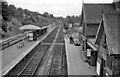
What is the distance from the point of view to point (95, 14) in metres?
22.3

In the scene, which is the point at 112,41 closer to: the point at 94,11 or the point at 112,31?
the point at 112,31

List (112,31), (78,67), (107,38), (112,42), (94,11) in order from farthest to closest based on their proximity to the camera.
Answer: (94,11), (78,67), (112,31), (107,38), (112,42)

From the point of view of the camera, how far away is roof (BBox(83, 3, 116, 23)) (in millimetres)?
21481

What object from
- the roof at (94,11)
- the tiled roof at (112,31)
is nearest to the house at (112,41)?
the tiled roof at (112,31)

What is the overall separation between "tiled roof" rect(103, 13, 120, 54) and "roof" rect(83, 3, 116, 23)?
290 inches

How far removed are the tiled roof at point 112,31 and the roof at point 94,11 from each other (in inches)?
290

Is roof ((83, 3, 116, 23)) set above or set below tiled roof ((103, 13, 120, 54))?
above

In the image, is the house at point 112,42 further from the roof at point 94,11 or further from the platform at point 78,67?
the roof at point 94,11

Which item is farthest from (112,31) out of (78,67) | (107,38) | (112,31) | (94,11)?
(94,11)

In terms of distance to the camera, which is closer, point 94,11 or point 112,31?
point 112,31

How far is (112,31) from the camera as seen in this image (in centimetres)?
1291

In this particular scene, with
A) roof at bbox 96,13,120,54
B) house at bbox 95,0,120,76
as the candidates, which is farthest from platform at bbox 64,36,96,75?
roof at bbox 96,13,120,54

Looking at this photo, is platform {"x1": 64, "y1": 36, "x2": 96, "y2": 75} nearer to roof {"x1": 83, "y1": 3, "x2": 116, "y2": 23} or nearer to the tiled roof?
roof {"x1": 83, "y1": 3, "x2": 116, "y2": 23}

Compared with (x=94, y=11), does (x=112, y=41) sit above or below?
below
